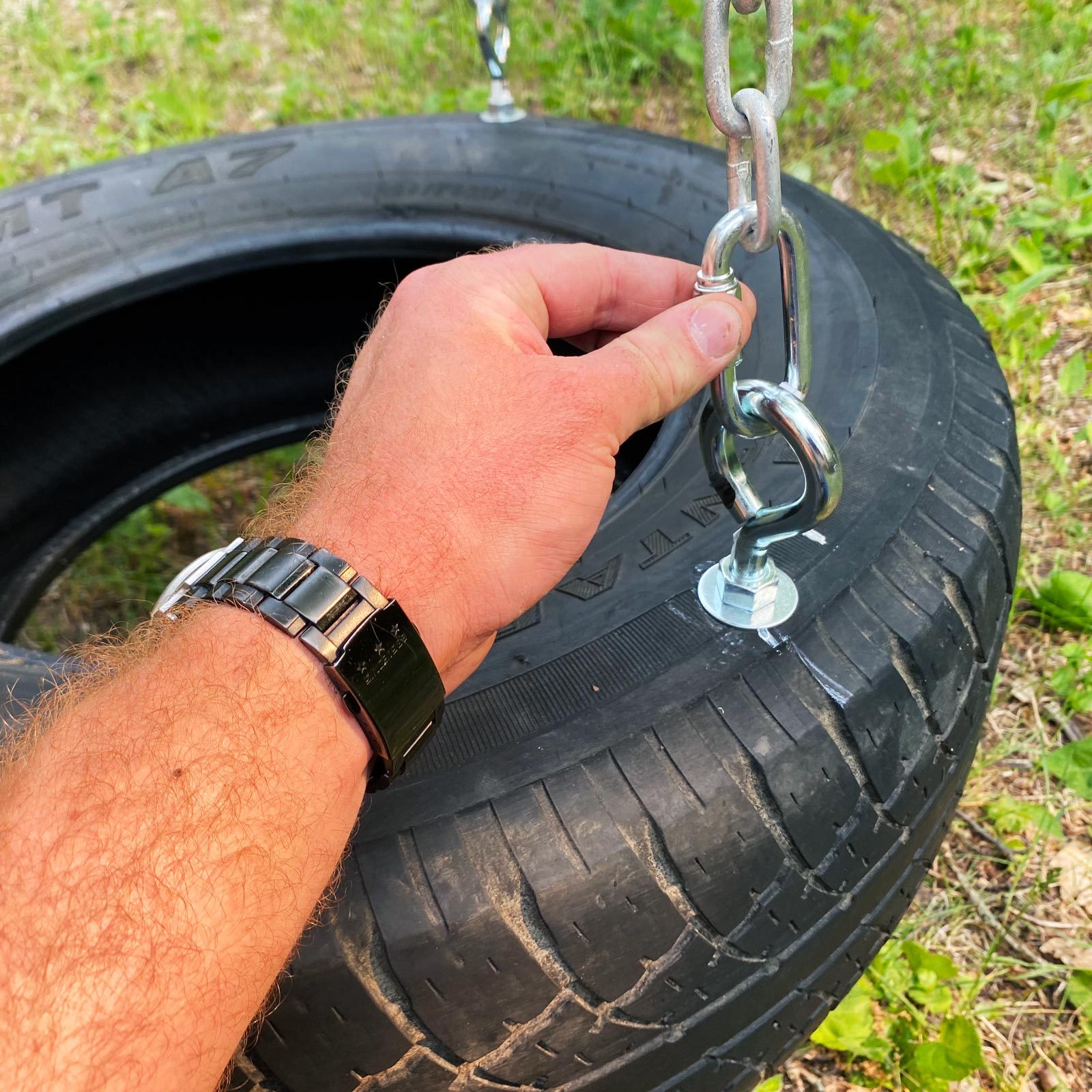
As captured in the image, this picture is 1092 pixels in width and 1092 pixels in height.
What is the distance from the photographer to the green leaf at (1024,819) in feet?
4.18

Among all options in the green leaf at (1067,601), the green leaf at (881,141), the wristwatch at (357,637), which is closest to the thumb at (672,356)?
the wristwatch at (357,637)

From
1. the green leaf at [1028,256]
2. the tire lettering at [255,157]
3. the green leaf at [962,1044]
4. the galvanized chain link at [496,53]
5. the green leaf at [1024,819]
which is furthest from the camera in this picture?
the green leaf at [1028,256]

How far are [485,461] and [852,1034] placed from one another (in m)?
0.79

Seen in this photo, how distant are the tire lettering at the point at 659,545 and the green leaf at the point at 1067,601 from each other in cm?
85

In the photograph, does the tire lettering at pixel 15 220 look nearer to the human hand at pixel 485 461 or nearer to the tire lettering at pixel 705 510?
the human hand at pixel 485 461

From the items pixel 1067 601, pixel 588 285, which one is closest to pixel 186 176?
pixel 588 285

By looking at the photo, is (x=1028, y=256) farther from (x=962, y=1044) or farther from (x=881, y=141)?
(x=962, y=1044)

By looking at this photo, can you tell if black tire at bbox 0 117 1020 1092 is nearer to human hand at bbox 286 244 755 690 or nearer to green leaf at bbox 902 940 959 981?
human hand at bbox 286 244 755 690

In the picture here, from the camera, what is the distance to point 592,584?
89cm

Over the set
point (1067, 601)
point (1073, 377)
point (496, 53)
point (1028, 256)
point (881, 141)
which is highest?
point (496, 53)

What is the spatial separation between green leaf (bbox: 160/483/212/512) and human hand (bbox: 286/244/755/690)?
1.37 m

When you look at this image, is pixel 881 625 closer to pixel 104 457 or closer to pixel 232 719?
→ pixel 232 719

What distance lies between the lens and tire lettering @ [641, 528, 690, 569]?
912 mm

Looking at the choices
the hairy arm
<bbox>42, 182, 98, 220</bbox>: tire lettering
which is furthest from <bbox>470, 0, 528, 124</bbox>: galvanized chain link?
the hairy arm
